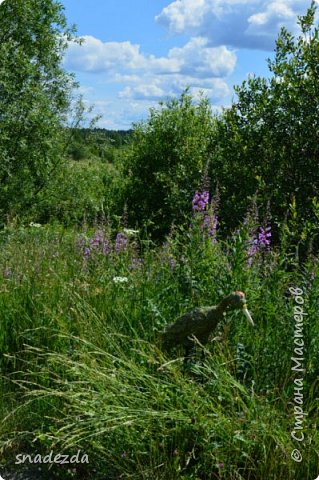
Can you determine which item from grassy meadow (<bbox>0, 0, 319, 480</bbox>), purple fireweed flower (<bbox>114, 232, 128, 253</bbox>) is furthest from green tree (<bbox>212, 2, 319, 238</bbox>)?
purple fireweed flower (<bbox>114, 232, 128, 253</bbox>)

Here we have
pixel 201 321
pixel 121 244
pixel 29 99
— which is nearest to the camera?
pixel 201 321

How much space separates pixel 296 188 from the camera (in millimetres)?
6867

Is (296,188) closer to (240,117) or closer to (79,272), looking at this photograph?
(240,117)

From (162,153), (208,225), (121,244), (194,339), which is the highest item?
(162,153)

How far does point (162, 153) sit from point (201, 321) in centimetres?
738

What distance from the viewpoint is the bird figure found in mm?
3521

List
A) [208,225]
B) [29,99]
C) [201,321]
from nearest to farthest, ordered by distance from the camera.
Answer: [201,321]
[208,225]
[29,99]

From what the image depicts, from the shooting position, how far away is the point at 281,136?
703 centimetres

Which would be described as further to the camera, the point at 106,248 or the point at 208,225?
the point at 106,248

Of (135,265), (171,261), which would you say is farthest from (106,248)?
(171,261)

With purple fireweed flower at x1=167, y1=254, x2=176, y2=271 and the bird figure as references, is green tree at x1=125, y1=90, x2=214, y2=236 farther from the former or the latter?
the bird figure

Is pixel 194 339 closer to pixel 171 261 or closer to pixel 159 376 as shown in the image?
pixel 159 376

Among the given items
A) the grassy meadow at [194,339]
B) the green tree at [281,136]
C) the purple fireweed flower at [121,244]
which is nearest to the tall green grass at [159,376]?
the grassy meadow at [194,339]

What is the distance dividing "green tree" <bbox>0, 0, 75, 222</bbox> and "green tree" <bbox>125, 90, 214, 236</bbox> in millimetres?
1539
